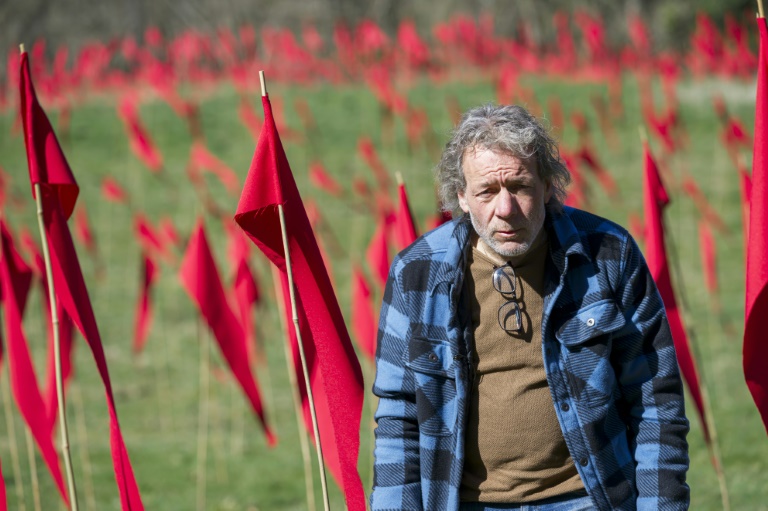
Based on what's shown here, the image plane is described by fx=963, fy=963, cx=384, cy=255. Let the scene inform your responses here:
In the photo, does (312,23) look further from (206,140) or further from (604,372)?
(604,372)

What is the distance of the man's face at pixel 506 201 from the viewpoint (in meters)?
2.01

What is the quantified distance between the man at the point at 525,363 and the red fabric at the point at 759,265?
610 millimetres

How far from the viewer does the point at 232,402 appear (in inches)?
280

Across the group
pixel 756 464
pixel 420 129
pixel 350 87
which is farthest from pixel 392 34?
pixel 756 464

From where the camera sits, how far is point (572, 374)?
6.49 ft

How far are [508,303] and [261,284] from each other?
7447 mm

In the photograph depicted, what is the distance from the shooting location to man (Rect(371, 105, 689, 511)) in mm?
1980

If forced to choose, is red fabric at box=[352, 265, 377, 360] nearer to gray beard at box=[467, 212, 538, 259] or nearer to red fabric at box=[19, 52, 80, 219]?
red fabric at box=[19, 52, 80, 219]

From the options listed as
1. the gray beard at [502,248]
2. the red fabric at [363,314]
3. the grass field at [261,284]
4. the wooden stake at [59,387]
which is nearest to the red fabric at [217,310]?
the red fabric at [363,314]

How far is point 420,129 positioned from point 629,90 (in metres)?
5.20

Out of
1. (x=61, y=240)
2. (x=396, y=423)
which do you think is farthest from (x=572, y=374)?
(x=61, y=240)

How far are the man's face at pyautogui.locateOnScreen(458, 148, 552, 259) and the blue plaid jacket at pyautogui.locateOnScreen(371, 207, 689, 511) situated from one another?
80 millimetres

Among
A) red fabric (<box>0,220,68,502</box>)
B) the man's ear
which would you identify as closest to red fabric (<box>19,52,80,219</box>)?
red fabric (<box>0,220,68,502</box>)

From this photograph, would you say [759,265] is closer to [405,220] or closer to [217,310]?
[405,220]
